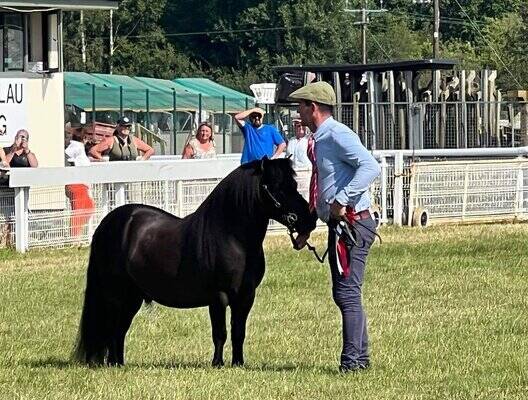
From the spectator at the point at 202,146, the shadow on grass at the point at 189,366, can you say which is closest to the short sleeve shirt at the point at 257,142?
the spectator at the point at 202,146

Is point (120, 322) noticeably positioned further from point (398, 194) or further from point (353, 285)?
point (398, 194)

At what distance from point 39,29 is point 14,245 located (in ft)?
21.0

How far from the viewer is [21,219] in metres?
19.2

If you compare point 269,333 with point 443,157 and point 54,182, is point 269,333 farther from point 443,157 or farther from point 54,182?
point 443,157

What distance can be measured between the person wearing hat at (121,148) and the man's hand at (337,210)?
1391cm

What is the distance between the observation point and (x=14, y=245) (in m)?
19.4

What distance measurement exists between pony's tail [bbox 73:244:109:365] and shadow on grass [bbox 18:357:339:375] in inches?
3.7

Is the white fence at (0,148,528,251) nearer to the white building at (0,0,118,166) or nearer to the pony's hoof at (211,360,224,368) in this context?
the white building at (0,0,118,166)

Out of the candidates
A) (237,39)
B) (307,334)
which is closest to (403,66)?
(307,334)

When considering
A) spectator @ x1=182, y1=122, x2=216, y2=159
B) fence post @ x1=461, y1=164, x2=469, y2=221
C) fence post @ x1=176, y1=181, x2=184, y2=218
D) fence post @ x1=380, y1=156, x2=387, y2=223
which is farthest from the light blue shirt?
fence post @ x1=461, y1=164, x2=469, y2=221

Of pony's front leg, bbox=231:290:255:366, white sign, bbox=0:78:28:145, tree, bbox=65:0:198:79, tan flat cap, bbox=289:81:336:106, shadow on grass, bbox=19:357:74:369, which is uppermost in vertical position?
tree, bbox=65:0:198:79

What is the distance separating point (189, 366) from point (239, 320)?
0.68 m

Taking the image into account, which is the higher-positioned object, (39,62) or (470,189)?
(39,62)

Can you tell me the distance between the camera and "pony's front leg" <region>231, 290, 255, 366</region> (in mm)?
9438
